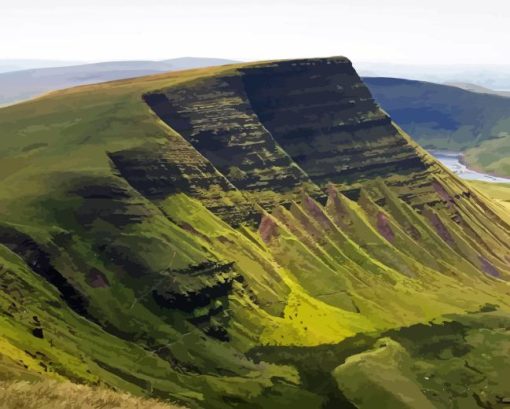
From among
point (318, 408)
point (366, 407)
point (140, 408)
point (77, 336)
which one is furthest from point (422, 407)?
point (140, 408)

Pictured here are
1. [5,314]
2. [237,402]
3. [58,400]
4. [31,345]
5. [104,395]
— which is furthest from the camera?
[237,402]

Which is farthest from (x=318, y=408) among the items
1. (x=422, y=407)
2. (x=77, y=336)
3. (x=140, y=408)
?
(x=140, y=408)

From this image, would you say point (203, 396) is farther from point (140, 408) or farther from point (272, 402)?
point (140, 408)

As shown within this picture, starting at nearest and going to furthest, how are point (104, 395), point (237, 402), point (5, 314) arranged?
point (104, 395) < point (5, 314) < point (237, 402)

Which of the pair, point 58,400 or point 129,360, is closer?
point 58,400

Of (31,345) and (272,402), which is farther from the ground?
(31,345)

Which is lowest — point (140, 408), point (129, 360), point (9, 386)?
point (129, 360)
